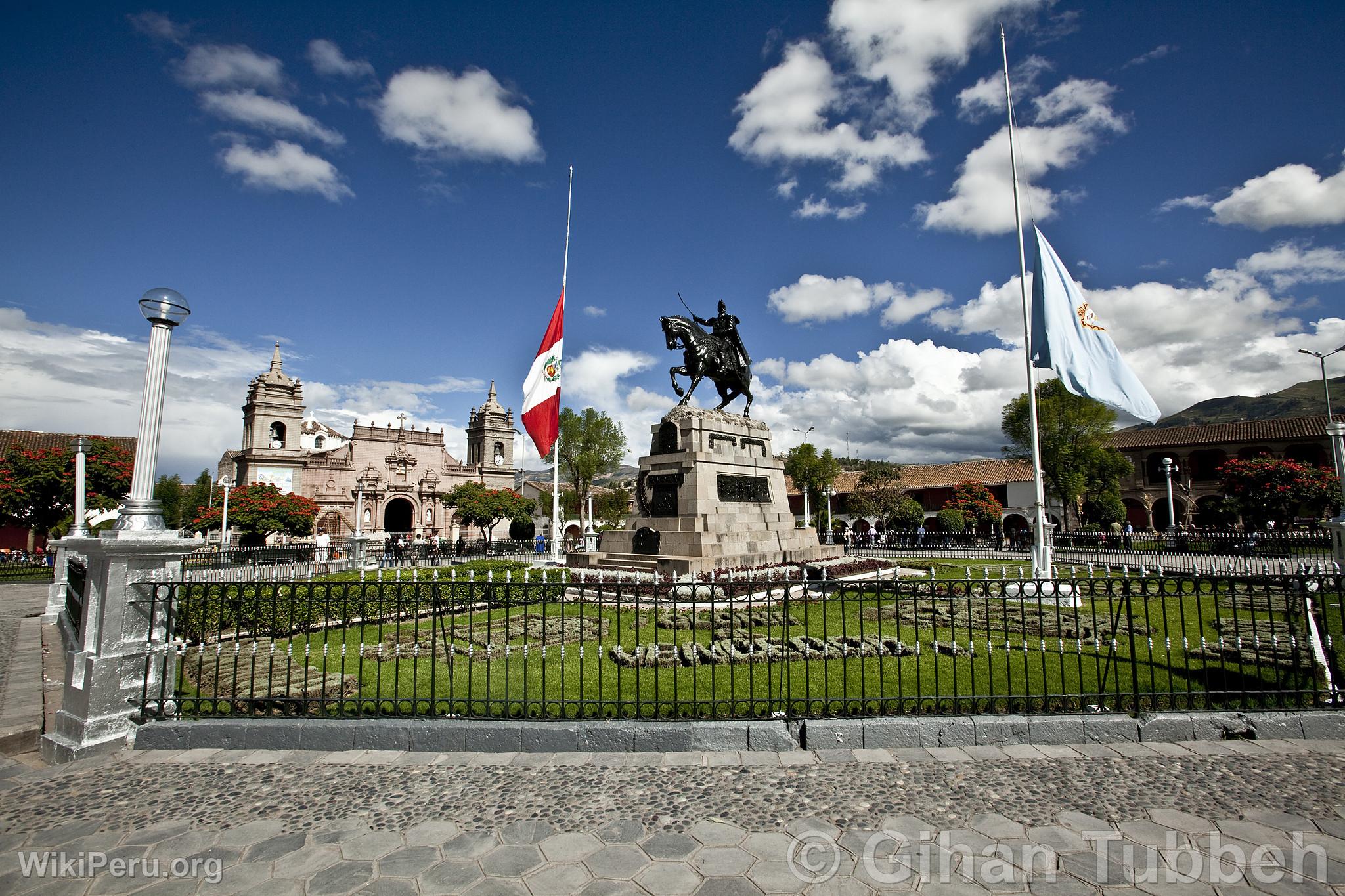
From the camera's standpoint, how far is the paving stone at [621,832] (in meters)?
3.72

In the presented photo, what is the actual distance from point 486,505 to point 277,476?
23.3 meters

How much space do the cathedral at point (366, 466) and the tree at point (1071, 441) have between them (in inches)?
1827

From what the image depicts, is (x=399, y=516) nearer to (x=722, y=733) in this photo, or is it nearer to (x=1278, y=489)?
(x=722, y=733)

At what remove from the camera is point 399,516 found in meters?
61.0

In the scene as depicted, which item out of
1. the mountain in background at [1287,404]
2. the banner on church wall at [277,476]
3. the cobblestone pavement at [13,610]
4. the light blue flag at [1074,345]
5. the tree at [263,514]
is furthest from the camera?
the mountain in background at [1287,404]

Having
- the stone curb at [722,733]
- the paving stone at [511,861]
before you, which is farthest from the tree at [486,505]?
the paving stone at [511,861]

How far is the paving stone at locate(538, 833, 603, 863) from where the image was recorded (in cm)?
354

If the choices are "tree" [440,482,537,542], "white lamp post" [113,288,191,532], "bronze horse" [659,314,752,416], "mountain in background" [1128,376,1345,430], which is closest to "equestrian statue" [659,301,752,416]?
"bronze horse" [659,314,752,416]

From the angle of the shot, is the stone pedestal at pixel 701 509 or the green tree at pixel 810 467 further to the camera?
the green tree at pixel 810 467

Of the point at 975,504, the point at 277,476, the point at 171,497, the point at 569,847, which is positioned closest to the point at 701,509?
the point at 569,847

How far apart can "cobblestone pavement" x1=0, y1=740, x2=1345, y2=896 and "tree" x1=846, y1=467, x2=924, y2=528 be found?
43.1 metres

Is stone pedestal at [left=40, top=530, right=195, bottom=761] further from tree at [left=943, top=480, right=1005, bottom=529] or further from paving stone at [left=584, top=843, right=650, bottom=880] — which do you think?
tree at [left=943, top=480, right=1005, bottom=529]

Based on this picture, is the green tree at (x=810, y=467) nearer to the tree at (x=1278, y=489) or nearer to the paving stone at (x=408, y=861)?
the tree at (x=1278, y=489)

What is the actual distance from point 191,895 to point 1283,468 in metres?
35.3
